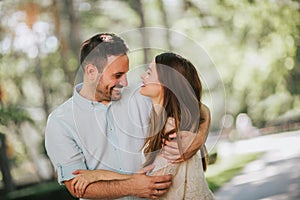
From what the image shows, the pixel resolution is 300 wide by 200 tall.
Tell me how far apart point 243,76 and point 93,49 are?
0.77 m

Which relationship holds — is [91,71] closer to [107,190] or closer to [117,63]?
[117,63]

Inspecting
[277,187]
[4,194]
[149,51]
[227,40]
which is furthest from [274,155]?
[4,194]

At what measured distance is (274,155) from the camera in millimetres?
2129

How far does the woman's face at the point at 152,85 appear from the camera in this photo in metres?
1.53

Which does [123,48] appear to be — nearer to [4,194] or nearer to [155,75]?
[155,75]

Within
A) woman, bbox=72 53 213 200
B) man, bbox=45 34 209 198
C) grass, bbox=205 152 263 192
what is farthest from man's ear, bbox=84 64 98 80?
grass, bbox=205 152 263 192

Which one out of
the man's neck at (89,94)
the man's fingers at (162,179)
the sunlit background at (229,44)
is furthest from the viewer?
the sunlit background at (229,44)

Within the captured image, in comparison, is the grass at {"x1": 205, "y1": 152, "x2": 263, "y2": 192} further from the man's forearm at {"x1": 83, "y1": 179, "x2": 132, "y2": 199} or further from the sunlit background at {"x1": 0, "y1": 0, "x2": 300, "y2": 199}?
the man's forearm at {"x1": 83, "y1": 179, "x2": 132, "y2": 199}

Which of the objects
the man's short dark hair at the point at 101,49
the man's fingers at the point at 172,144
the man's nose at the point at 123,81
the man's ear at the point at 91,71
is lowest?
the man's fingers at the point at 172,144

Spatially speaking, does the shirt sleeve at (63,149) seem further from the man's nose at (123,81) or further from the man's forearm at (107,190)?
the man's nose at (123,81)

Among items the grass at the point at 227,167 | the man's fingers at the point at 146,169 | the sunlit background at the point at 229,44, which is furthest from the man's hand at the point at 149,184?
the grass at the point at 227,167

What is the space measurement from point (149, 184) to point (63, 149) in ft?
0.91

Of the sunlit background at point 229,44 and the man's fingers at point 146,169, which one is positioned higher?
the sunlit background at point 229,44

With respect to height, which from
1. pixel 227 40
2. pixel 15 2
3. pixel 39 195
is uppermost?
pixel 15 2
